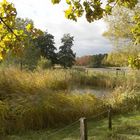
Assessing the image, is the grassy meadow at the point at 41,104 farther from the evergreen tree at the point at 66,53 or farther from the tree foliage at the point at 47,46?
the evergreen tree at the point at 66,53

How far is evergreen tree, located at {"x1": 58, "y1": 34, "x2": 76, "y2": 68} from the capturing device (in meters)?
57.9

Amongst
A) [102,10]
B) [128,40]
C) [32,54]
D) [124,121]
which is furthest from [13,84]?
[32,54]

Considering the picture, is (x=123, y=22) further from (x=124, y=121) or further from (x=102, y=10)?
(x=102, y=10)

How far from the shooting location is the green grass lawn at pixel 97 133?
34.5ft

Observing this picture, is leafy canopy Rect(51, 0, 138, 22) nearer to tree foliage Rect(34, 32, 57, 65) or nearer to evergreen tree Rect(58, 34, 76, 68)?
tree foliage Rect(34, 32, 57, 65)

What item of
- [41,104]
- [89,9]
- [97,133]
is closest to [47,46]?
[41,104]

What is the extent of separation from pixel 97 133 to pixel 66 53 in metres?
47.8

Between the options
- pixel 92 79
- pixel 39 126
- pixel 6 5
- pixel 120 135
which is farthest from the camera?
pixel 92 79

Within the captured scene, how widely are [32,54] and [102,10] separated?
111ft

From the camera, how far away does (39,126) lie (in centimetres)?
1217

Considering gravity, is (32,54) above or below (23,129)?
above

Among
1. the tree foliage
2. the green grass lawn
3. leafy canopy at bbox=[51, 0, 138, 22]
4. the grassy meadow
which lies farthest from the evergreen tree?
leafy canopy at bbox=[51, 0, 138, 22]

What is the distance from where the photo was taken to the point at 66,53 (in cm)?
5866

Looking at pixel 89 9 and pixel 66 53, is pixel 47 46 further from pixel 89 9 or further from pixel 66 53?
pixel 89 9
